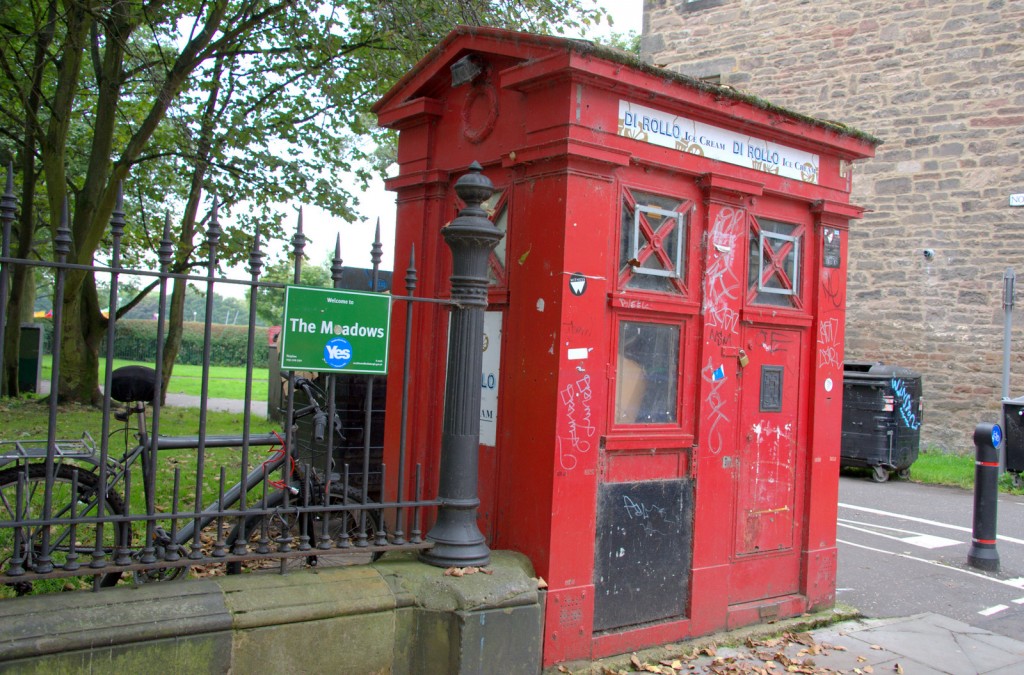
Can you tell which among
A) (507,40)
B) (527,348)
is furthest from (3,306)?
(507,40)

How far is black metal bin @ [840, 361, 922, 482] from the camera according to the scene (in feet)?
38.9

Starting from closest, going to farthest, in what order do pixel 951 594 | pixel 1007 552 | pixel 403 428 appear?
pixel 403 428 < pixel 951 594 < pixel 1007 552

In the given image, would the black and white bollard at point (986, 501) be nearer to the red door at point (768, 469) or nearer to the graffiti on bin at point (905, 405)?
the red door at point (768, 469)

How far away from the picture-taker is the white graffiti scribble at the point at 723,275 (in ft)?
16.0

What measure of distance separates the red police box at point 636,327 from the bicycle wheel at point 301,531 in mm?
595

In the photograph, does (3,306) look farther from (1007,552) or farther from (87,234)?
(87,234)

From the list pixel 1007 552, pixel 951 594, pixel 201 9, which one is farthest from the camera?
pixel 201 9

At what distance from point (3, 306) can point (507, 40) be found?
2645mm

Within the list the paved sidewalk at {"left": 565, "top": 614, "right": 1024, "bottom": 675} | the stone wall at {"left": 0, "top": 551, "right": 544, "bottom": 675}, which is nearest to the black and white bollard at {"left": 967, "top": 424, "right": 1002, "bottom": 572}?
the paved sidewalk at {"left": 565, "top": 614, "right": 1024, "bottom": 675}

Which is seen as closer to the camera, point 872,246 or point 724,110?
point 724,110

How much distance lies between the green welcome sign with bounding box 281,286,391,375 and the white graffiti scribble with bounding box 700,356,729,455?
192cm

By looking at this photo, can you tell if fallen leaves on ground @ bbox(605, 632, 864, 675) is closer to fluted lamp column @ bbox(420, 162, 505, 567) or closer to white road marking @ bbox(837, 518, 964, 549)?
fluted lamp column @ bbox(420, 162, 505, 567)

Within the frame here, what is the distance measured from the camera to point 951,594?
251 inches

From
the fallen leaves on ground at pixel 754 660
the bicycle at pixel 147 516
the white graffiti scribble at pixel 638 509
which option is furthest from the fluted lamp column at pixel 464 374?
the fallen leaves on ground at pixel 754 660
